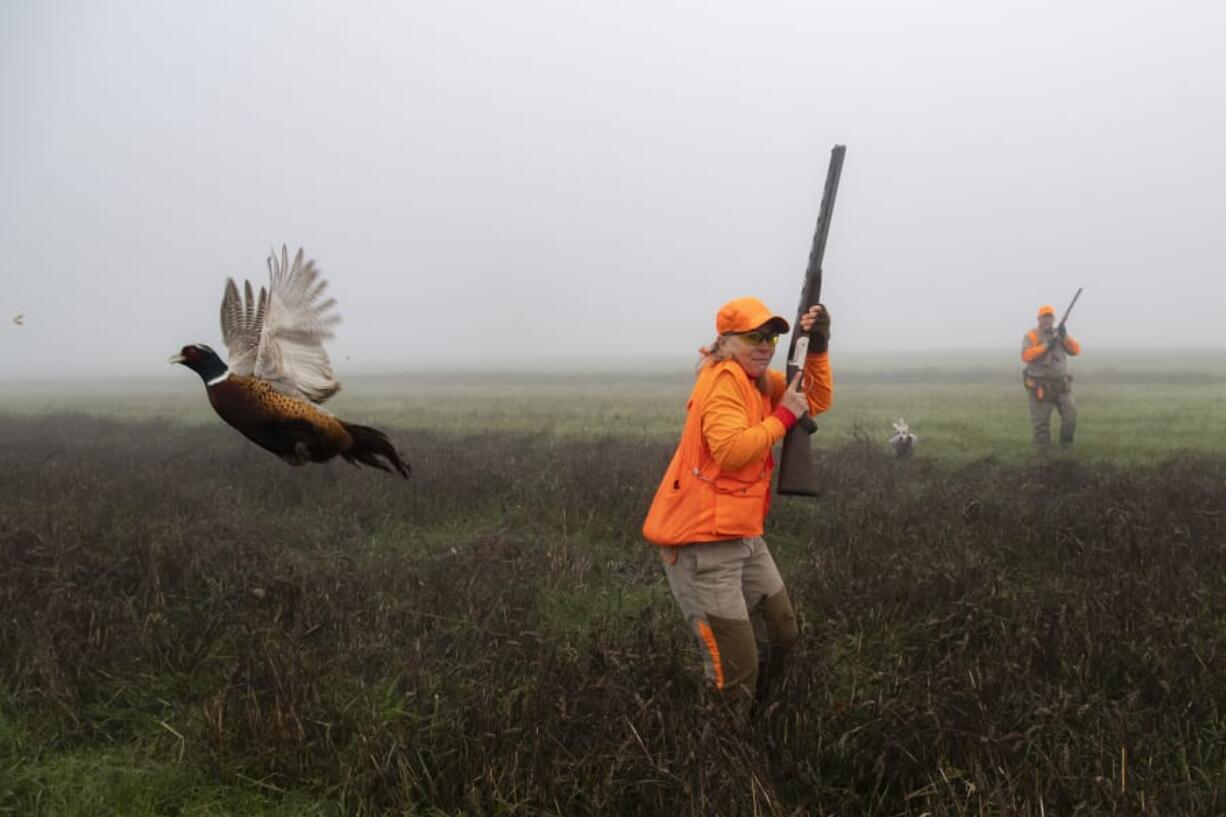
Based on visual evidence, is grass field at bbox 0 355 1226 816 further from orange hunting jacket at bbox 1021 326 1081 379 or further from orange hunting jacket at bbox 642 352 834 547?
orange hunting jacket at bbox 1021 326 1081 379

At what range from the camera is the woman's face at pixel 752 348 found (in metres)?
3.22

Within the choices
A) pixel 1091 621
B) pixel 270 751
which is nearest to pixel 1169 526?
pixel 1091 621

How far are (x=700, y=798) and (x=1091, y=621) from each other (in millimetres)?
2381

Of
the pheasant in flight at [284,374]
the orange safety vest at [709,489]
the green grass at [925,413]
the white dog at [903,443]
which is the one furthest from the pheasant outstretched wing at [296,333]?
the green grass at [925,413]

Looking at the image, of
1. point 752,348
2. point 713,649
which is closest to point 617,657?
point 713,649

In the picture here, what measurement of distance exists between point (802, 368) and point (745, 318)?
1.08 feet

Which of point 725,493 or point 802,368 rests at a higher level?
point 802,368

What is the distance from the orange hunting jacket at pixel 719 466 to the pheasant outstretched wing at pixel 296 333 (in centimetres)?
129

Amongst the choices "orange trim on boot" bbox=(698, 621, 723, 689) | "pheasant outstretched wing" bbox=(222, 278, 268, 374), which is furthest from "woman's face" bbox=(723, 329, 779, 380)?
"pheasant outstretched wing" bbox=(222, 278, 268, 374)

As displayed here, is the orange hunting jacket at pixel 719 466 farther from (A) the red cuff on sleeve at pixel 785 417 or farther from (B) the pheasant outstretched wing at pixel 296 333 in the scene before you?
(B) the pheasant outstretched wing at pixel 296 333

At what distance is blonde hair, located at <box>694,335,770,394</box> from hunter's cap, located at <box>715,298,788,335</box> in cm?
4

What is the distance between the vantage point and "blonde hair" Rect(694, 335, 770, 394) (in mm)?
3285

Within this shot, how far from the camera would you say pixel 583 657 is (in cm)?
370

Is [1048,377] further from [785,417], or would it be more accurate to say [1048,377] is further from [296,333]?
[296,333]
